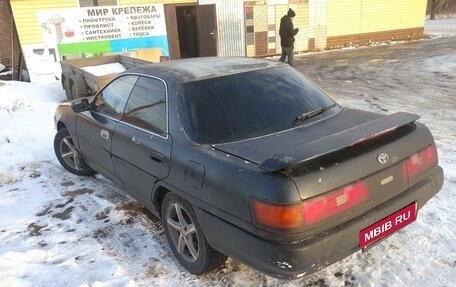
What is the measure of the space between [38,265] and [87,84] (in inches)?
214

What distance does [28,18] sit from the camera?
12523 mm

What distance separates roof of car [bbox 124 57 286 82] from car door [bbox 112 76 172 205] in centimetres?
12

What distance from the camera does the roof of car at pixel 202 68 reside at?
3.36 meters

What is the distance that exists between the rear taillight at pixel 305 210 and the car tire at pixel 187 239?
0.69 m

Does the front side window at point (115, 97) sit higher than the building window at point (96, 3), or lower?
lower

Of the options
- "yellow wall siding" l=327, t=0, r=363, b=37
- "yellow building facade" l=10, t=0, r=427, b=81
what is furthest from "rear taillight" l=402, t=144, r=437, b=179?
"yellow wall siding" l=327, t=0, r=363, b=37

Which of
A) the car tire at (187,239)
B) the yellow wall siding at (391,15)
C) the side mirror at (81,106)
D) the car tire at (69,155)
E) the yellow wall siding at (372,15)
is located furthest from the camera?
the yellow wall siding at (391,15)

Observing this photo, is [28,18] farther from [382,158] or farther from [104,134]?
[382,158]

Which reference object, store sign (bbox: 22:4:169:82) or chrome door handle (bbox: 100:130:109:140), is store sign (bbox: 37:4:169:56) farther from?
chrome door handle (bbox: 100:130:109:140)

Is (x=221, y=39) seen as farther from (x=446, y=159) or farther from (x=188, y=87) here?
(x=188, y=87)

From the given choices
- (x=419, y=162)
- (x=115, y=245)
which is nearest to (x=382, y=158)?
(x=419, y=162)

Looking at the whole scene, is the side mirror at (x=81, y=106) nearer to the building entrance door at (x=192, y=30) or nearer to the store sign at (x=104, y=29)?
the store sign at (x=104, y=29)

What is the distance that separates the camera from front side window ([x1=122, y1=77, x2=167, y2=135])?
128 inches

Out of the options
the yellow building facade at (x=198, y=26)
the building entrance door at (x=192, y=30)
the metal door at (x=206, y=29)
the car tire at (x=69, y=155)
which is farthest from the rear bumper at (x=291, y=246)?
the metal door at (x=206, y=29)
